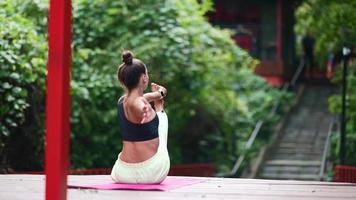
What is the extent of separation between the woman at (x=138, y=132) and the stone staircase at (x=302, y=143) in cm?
1003

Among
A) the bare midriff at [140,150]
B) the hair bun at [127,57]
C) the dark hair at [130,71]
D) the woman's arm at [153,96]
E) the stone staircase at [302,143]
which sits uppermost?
the hair bun at [127,57]

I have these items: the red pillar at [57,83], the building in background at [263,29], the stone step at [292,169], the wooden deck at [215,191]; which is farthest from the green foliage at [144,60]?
the building in background at [263,29]

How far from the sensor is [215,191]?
22.0 ft

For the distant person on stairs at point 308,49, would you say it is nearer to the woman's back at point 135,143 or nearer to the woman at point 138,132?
the woman at point 138,132

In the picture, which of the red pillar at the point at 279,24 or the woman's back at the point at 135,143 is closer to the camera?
the woman's back at the point at 135,143

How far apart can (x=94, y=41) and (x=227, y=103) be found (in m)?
3.35

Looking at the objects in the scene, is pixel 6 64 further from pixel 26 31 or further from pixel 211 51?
pixel 211 51

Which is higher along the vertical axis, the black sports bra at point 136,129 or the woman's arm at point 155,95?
the woman's arm at point 155,95

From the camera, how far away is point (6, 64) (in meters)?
10.5

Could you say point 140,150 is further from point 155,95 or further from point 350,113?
point 350,113

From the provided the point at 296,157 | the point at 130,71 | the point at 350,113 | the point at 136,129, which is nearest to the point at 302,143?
the point at 296,157

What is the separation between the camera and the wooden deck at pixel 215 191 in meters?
6.31

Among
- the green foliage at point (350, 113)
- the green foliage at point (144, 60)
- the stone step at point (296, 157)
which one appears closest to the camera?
the green foliage at point (144, 60)

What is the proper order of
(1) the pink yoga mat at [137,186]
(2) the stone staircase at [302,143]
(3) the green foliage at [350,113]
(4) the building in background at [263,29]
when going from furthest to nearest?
(4) the building in background at [263,29]
(2) the stone staircase at [302,143]
(3) the green foliage at [350,113]
(1) the pink yoga mat at [137,186]
